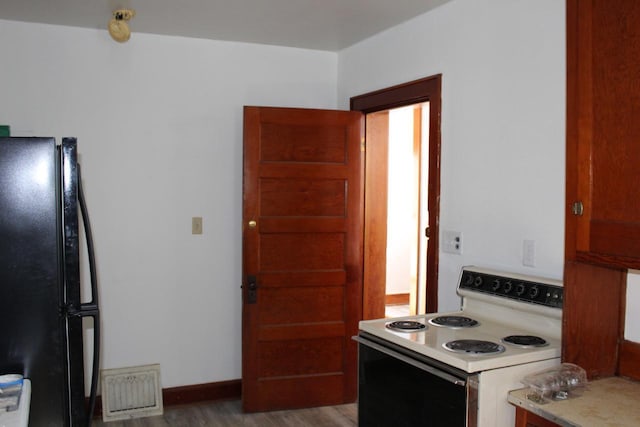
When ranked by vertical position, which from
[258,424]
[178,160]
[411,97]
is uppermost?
[411,97]

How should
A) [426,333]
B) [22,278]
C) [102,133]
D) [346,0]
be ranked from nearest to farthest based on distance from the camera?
[22,278], [426,333], [346,0], [102,133]

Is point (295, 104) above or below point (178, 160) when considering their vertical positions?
above

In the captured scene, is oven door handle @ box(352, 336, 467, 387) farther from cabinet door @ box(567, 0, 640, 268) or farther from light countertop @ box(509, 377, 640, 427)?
cabinet door @ box(567, 0, 640, 268)

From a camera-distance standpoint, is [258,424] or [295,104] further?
[295,104]

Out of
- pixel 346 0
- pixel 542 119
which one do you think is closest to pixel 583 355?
pixel 542 119

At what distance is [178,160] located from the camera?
367 centimetres

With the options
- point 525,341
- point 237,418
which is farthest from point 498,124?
point 237,418

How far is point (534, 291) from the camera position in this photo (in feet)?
7.56

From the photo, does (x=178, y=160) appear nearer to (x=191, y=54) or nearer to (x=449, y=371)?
(x=191, y=54)

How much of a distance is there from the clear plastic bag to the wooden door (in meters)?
1.91

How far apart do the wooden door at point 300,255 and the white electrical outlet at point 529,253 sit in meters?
1.38

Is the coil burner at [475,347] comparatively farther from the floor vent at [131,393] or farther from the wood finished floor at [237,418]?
the floor vent at [131,393]

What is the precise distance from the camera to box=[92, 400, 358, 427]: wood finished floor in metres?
3.41

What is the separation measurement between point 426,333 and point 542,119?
102 centimetres
